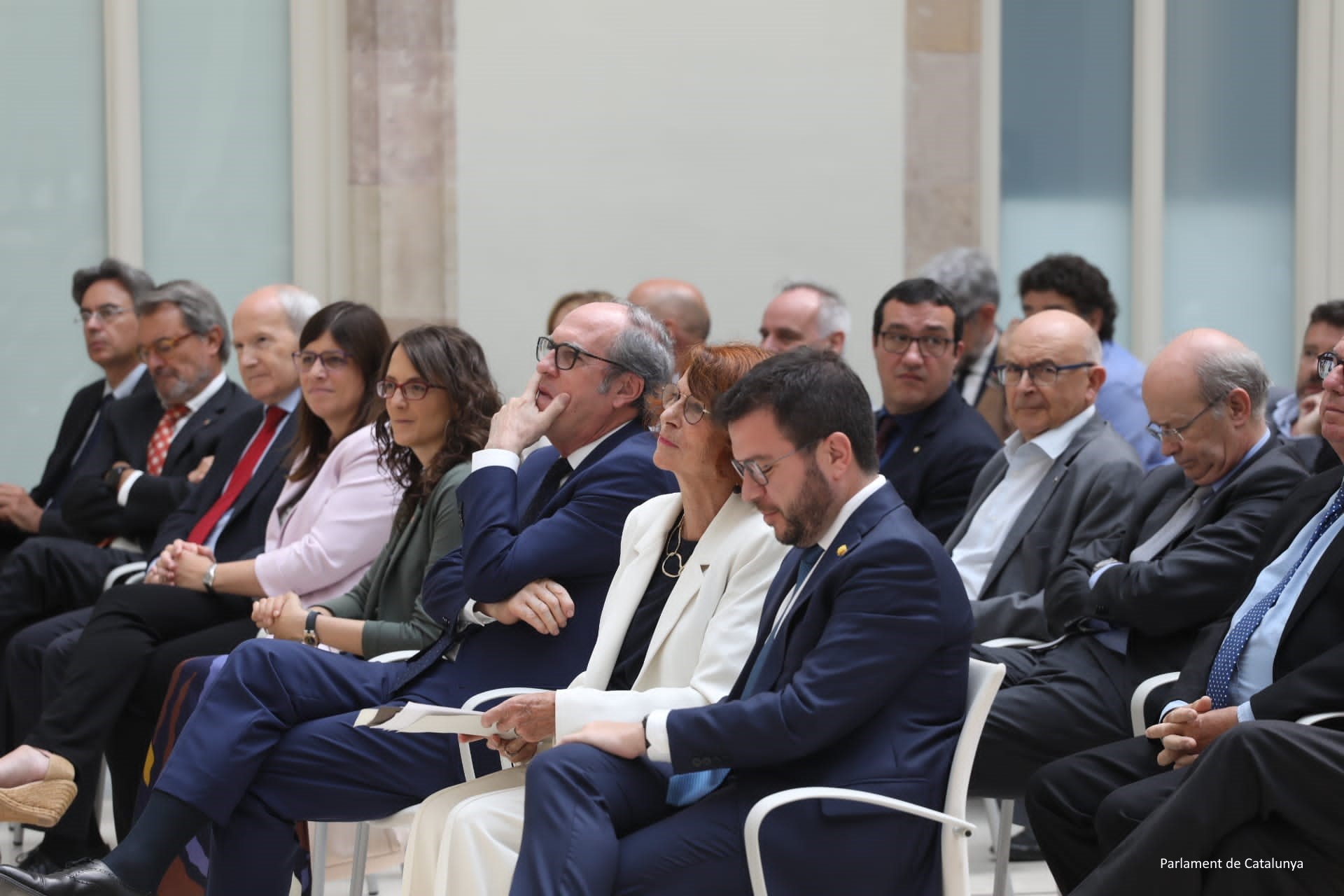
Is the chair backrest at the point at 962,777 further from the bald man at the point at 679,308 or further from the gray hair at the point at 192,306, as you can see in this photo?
the gray hair at the point at 192,306

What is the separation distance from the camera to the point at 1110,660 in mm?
4230

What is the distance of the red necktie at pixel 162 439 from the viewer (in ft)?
21.1

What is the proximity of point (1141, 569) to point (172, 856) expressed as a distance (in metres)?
2.40

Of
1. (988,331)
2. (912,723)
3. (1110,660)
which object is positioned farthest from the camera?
(988,331)

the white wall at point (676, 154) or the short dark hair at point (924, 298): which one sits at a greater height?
the white wall at point (676, 154)

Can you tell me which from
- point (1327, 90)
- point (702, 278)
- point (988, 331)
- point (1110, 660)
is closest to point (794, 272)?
point (702, 278)

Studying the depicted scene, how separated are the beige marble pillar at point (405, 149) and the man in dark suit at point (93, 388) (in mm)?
1132

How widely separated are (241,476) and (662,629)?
2.68 m

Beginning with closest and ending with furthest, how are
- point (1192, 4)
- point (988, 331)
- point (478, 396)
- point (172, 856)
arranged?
point (172, 856), point (478, 396), point (988, 331), point (1192, 4)

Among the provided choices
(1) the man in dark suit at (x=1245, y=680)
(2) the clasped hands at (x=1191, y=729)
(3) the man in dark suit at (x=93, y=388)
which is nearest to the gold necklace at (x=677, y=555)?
(1) the man in dark suit at (x=1245, y=680)

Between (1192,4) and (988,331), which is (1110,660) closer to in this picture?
(988,331)

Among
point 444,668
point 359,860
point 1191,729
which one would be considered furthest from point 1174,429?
point 359,860

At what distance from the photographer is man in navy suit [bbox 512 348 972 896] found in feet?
9.70

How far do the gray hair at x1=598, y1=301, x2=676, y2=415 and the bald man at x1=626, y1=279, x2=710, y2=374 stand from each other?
7.79 feet
